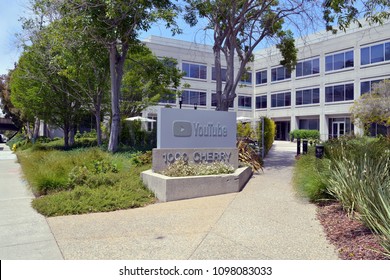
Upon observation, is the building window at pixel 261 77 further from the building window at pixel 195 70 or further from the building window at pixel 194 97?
the building window at pixel 194 97

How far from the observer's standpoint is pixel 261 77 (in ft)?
→ 158

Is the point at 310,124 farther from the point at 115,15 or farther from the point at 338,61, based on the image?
the point at 115,15

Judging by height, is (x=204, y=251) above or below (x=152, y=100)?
below

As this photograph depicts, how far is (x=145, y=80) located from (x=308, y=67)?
89.1 feet

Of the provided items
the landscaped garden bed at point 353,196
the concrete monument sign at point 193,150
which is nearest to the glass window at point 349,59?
the concrete monument sign at point 193,150

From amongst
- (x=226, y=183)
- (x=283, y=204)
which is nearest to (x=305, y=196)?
(x=283, y=204)

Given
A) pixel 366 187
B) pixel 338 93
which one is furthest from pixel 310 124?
pixel 366 187

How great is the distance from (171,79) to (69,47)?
6067 millimetres

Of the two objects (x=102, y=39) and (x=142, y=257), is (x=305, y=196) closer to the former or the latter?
(x=142, y=257)

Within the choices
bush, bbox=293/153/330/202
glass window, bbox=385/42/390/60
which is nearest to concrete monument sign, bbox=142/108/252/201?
bush, bbox=293/153/330/202

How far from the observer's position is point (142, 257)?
4270 millimetres

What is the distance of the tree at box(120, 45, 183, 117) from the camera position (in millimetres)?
17781

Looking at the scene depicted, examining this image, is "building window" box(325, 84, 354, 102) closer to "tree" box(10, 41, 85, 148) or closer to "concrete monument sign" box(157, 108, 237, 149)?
"tree" box(10, 41, 85, 148)

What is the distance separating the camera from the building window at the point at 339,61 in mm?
36938
